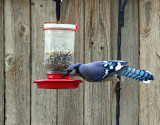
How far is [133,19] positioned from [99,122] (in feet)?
2.46

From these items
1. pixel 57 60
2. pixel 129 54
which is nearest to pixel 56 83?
pixel 57 60

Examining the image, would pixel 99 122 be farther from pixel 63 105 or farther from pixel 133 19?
pixel 133 19

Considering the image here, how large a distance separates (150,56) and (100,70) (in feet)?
1.24

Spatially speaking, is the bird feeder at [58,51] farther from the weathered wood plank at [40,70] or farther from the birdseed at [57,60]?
the weathered wood plank at [40,70]

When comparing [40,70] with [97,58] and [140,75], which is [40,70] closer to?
[97,58]

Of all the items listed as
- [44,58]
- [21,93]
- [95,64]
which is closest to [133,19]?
[95,64]

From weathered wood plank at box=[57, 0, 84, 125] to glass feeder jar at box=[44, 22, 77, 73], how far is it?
0.44 ft

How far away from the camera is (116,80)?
104 inches

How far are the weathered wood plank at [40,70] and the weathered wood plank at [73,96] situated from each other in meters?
0.05

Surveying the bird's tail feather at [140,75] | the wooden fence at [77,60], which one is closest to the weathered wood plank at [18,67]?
the wooden fence at [77,60]

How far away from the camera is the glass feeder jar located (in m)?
2.59

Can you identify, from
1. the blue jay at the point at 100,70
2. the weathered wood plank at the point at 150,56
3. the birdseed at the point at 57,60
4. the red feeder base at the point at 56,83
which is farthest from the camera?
the weathered wood plank at the point at 150,56

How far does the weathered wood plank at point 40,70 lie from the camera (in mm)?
2762

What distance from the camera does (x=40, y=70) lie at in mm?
2771
